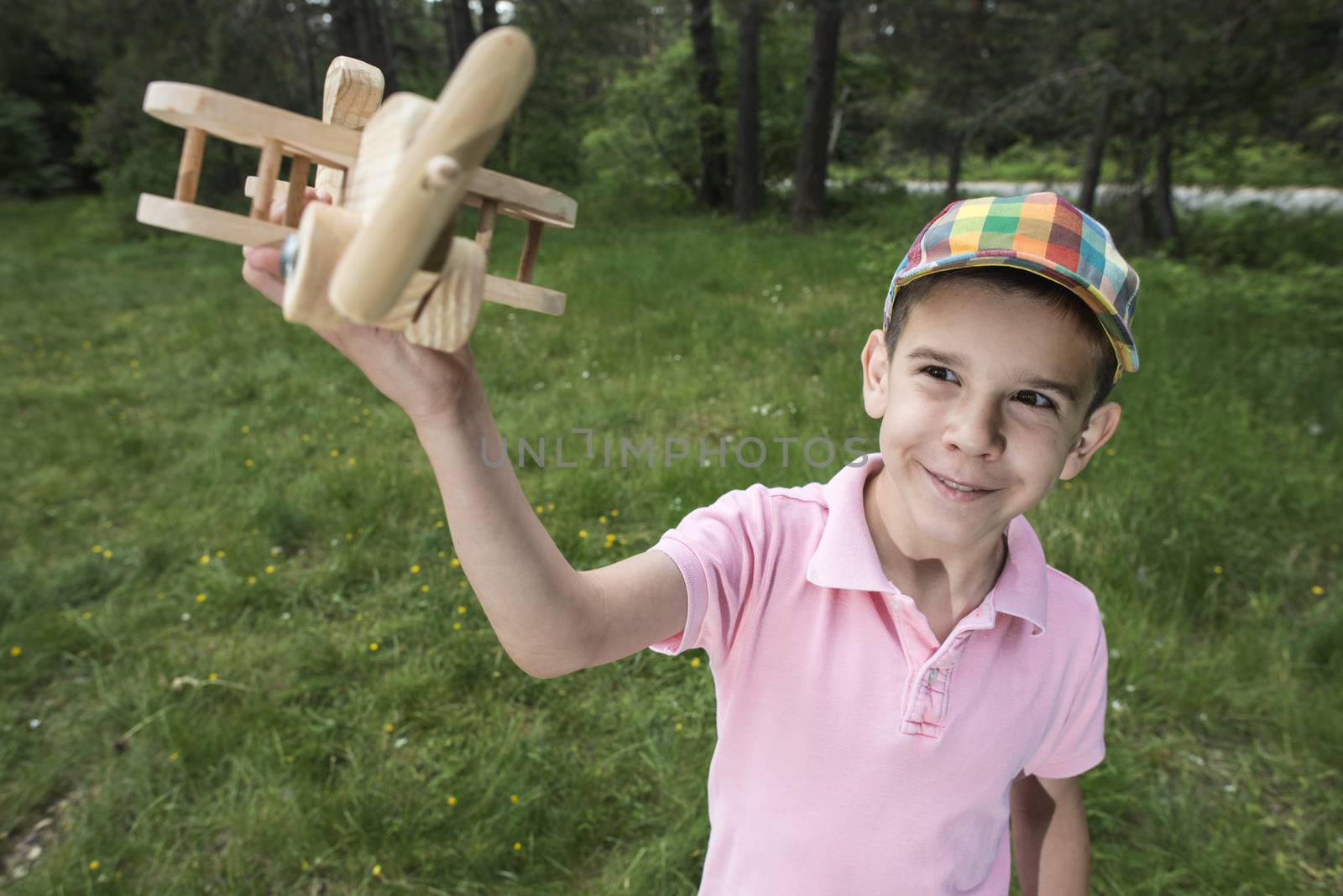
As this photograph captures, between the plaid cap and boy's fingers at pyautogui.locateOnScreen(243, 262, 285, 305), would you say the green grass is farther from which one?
boy's fingers at pyautogui.locateOnScreen(243, 262, 285, 305)

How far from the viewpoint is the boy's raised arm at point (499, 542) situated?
0.70 meters

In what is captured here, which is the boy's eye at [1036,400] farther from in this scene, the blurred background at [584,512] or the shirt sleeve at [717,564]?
the blurred background at [584,512]

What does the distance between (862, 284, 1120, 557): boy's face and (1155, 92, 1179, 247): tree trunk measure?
7.28 metres

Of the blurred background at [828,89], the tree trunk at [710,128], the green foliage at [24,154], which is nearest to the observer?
the blurred background at [828,89]

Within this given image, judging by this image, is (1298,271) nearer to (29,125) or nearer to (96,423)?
(96,423)

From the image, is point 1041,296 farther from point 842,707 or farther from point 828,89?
point 828,89

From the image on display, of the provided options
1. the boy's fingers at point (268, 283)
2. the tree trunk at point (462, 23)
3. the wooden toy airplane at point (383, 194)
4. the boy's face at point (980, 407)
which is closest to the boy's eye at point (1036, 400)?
the boy's face at point (980, 407)

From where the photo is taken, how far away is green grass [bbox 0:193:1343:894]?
79.8 inches

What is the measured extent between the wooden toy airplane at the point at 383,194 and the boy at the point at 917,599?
408 millimetres

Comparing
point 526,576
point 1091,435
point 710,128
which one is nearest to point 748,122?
point 710,128

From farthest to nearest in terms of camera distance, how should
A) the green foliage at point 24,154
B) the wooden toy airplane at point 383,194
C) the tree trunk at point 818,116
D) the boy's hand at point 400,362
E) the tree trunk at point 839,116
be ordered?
the green foliage at point 24,154 → the tree trunk at point 839,116 → the tree trunk at point 818,116 → the boy's hand at point 400,362 → the wooden toy airplane at point 383,194

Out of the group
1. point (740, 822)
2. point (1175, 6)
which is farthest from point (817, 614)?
point (1175, 6)

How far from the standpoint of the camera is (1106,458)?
3395 millimetres

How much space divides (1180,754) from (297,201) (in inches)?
100
